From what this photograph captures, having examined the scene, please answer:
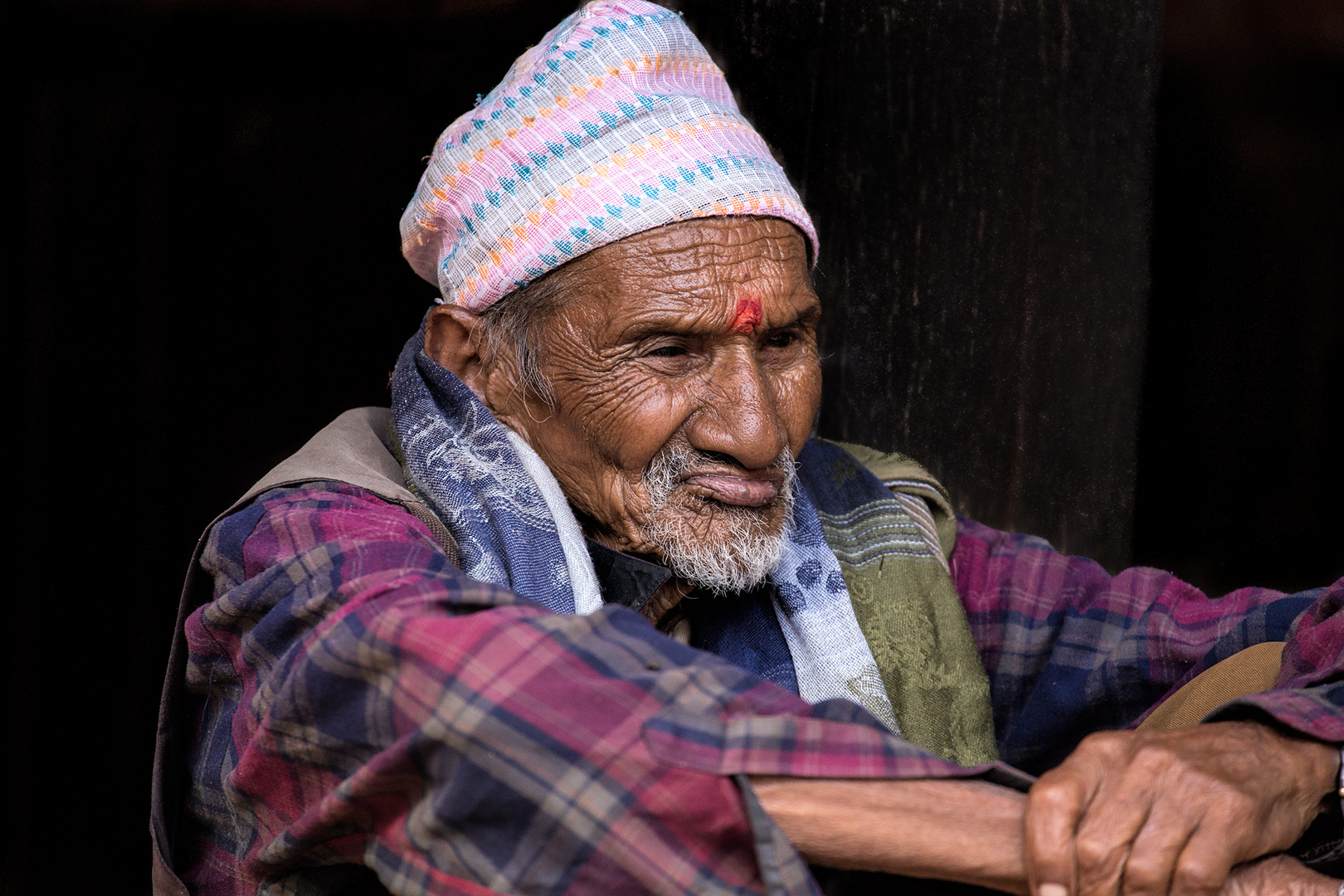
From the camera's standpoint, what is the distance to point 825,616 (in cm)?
225

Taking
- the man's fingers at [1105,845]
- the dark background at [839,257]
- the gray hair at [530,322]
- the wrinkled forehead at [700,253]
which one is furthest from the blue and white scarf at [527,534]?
the dark background at [839,257]

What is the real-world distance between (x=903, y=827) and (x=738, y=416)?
94 cm

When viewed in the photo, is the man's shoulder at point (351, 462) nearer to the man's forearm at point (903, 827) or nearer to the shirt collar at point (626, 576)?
the shirt collar at point (626, 576)

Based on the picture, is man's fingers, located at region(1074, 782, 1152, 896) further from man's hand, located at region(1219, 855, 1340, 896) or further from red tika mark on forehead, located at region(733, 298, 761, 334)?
red tika mark on forehead, located at region(733, 298, 761, 334)

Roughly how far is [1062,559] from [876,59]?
1373 millimetres

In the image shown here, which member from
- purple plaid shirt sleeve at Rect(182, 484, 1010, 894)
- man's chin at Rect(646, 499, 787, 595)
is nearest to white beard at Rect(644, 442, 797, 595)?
man's chin at Rect(646, 499, 787, 595)

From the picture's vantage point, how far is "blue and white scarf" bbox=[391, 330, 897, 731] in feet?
6.41

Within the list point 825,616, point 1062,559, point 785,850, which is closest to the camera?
point 785,850

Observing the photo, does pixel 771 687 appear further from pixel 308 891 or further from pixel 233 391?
pixel 233 391

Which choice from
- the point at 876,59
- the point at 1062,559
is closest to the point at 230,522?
the point at 1062,559

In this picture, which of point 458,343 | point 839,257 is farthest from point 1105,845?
point 839,257

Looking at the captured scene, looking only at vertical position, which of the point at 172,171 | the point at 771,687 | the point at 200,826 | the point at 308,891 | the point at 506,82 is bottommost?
the point at 200,826

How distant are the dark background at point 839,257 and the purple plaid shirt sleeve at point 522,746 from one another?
131cm

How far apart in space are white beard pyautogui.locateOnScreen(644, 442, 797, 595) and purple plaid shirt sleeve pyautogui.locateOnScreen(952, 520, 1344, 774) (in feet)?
2.09
